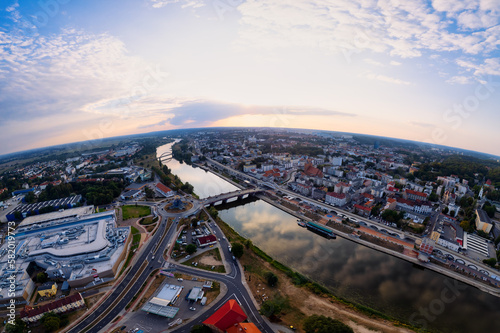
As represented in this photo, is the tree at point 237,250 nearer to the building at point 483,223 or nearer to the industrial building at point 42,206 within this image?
the industrial building at point 42,206

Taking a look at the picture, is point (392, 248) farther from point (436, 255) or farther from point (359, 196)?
point (359, 196)

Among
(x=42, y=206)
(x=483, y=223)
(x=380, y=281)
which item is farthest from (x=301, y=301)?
(x=42, y=206)

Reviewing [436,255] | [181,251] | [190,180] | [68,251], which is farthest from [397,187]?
[68,251]

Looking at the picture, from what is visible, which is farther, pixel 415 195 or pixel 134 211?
pixel 415 195

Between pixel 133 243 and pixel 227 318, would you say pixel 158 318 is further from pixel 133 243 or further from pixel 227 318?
pixel 133 243

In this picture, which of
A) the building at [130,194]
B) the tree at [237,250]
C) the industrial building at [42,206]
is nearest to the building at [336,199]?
the tree at [237,250]

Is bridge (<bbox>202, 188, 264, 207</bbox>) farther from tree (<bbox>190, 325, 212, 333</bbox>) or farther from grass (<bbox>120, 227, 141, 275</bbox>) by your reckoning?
tree (<bbox>190, 325, 212, 333</bbox>)

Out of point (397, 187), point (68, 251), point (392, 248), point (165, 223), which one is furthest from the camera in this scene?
point (397, 187)

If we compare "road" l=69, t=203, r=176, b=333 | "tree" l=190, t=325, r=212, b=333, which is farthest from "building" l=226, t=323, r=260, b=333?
"road" l=69, t=203, r=176, b=333
